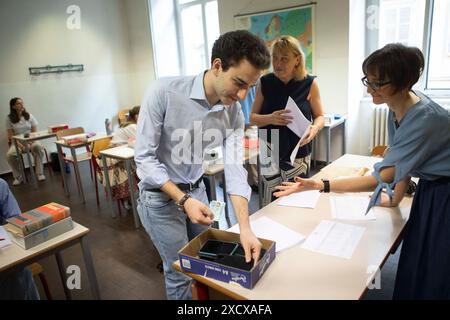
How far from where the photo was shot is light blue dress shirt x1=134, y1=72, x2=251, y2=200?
4.50 ft

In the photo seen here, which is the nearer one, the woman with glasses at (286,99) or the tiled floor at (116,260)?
the woman with glasses at (286,99)

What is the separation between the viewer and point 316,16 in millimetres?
4539

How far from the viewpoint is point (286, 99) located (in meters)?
2.24

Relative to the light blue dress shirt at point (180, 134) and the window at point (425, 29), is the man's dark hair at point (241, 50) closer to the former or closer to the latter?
the light blue dress shirt at point (180, 134)

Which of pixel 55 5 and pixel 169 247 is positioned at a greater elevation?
pixel 55 5

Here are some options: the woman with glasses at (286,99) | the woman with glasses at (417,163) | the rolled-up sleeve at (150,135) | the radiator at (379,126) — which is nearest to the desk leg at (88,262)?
the rolled-up sleeve at (150,135)

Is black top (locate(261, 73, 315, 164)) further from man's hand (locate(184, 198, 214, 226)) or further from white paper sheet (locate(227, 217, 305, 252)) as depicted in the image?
man's hand (locate(184, 198, 214, 226))

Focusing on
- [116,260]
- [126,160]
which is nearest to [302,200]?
[116,260]

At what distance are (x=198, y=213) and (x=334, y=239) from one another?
0.62 metres

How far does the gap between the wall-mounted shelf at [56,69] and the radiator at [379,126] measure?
5.35m

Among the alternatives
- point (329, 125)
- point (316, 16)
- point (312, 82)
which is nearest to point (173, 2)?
point (316, 16)

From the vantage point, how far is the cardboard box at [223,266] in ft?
3.77
